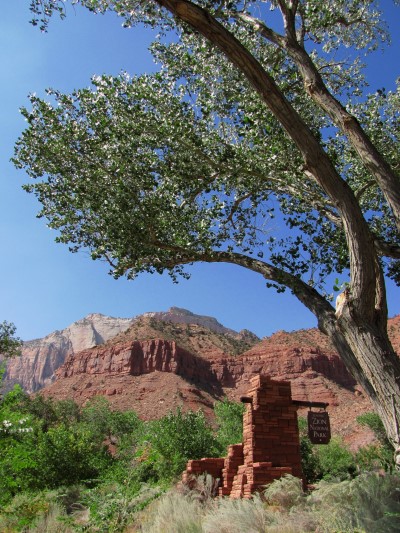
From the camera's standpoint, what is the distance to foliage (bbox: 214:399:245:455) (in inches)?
1008

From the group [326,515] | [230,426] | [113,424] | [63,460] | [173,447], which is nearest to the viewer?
[326,515]

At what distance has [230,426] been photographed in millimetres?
28578

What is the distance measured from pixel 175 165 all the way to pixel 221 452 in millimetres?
15815

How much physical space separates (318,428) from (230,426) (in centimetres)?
1812

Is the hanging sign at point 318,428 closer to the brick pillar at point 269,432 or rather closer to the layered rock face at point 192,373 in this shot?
the brick pillar at point 269,432

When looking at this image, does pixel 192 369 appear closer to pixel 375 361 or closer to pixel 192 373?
pixel 192 373

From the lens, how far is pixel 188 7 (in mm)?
5746

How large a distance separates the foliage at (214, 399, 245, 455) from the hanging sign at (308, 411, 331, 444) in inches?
443

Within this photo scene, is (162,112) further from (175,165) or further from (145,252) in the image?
(145,252)

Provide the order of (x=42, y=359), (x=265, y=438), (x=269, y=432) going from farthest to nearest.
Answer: (x=42, y=359)
(x=269, y=432)
(x=265, y=438)

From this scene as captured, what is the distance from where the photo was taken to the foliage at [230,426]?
84.0 feet

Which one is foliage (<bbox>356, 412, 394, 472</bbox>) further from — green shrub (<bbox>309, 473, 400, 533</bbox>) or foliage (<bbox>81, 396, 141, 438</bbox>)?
foliage (<bbox>81, 396, 141, 438</bbox>)

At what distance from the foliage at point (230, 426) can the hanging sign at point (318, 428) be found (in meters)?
11.2

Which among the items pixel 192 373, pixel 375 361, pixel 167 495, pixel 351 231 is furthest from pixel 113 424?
pixel 192 373
